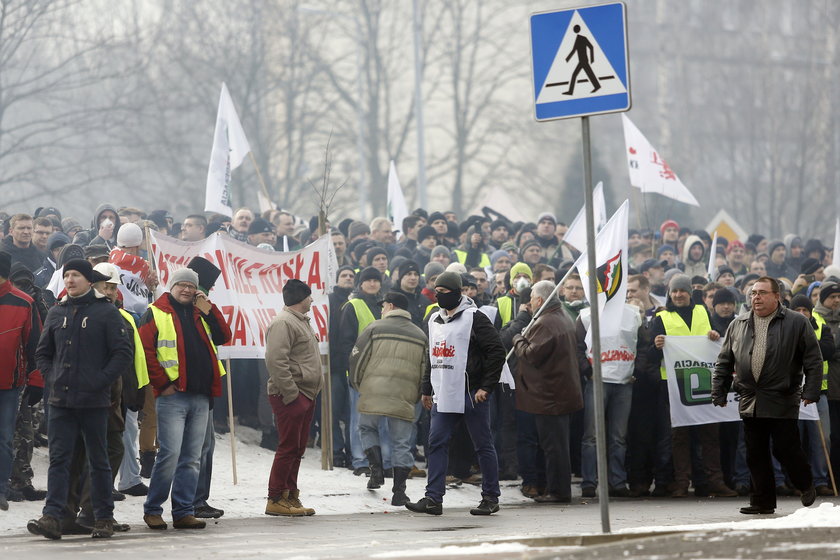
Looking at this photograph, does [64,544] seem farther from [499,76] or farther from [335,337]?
[499,76]

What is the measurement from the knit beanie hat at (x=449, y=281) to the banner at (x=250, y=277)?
240 centimetres

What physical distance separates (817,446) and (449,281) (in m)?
4.94

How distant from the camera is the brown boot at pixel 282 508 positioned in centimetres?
1355

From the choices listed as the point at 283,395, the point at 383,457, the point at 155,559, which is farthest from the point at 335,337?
the point at 155,559

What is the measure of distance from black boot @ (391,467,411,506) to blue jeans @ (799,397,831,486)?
4.55 meters

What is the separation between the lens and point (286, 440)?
1362 cm

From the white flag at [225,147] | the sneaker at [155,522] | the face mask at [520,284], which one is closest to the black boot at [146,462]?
the sneaker at [155,522]

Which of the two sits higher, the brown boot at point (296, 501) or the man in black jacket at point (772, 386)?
the man in black jacket at point (772, 386)

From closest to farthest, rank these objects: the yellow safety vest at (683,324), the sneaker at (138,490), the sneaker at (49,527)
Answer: the sneaker at (49,527)
the sneaker at (138,490)
the yellow safety vest at (683,324)

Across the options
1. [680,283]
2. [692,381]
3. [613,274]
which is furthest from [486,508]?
[680,283]

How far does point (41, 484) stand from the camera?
14031 mm

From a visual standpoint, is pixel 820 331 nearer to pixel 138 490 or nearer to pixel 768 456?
pixel 768 456

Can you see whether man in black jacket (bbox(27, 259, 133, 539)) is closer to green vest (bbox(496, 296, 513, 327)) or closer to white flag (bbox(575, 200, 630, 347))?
white flag (bbox(575, 200, 630, 347))

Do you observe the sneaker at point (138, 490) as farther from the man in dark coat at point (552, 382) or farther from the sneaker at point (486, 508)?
the man in dark coat at point (552, 382)
